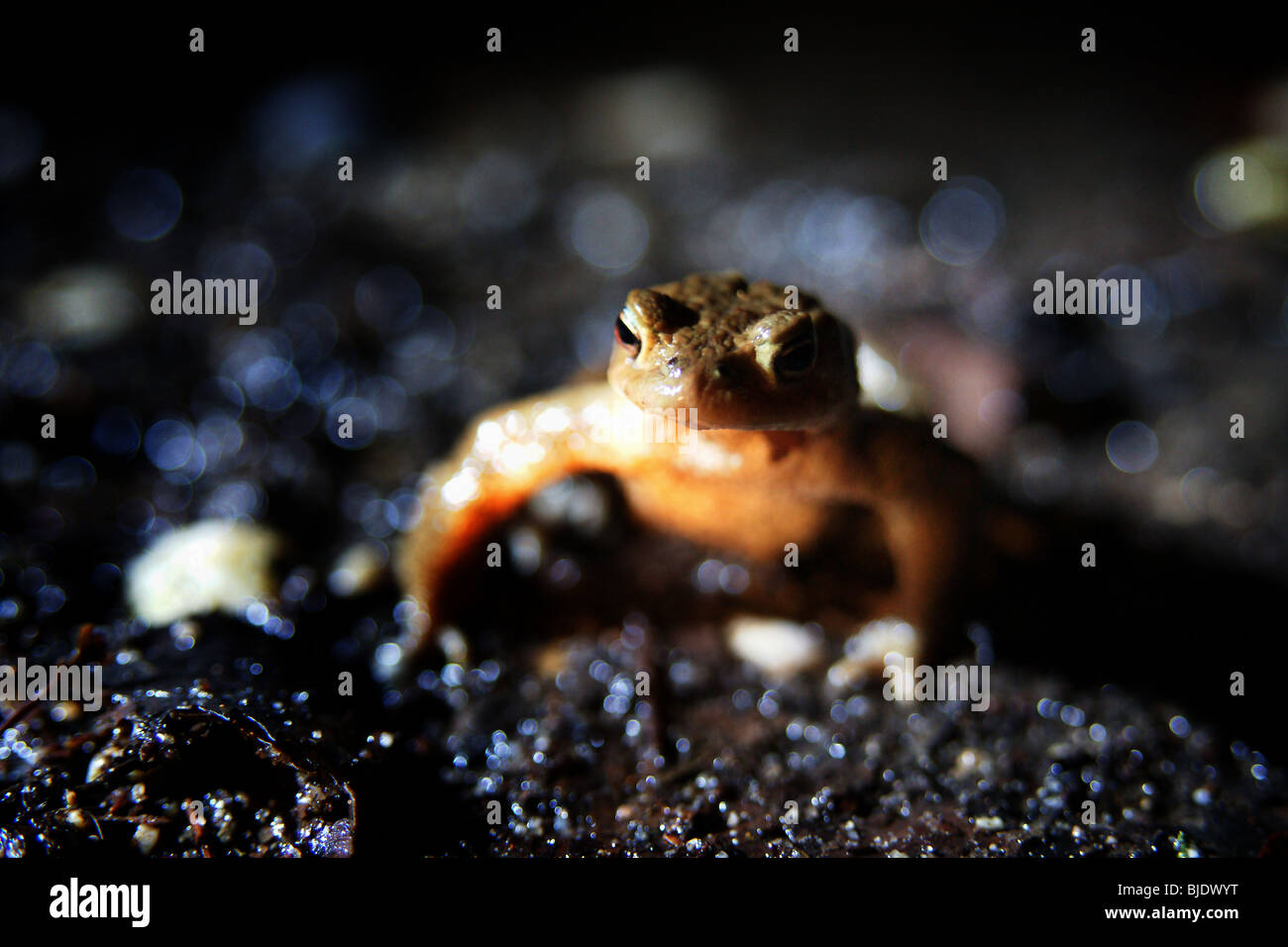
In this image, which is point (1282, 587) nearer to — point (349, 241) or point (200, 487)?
point (200, 487)

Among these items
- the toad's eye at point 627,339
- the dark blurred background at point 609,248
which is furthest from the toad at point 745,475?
the dark blurred background at point 609,248

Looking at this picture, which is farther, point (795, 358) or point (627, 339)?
point (627, 339)

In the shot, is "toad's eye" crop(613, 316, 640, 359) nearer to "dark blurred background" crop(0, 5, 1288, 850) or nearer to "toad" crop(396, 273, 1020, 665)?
"toad" crop(396, 273, 1020, 665)

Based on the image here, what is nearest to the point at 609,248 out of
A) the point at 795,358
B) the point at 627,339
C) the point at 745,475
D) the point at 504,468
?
the point at 504,468

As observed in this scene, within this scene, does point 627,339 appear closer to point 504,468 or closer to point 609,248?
point 504,468

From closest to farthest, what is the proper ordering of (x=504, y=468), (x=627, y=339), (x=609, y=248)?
1. (x=627, y=339)
2. (x=504, y=468)
3. (x=609, y=248)

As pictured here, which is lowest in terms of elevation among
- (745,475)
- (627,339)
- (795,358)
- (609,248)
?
(745,475)
